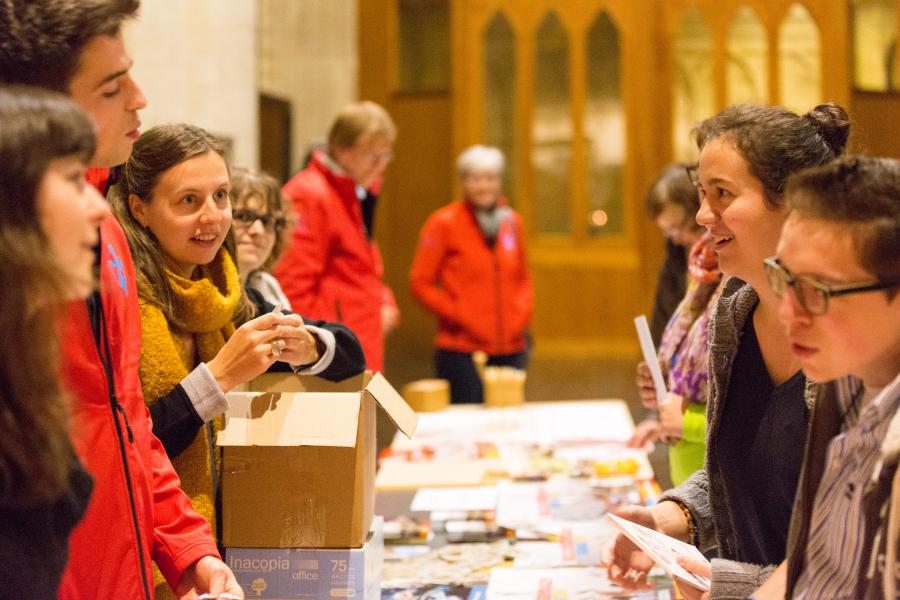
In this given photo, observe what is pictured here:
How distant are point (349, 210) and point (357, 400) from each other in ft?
8.34

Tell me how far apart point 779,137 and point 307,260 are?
107 inches

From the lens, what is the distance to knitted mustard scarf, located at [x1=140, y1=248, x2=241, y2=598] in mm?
1990

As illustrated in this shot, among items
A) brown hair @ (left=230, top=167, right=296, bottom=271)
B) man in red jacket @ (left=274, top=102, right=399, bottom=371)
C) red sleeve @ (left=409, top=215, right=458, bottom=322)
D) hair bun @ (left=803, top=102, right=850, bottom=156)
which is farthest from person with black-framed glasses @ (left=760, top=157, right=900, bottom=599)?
red sleeve @ (left=409, top=215, right=458, bottom=322)

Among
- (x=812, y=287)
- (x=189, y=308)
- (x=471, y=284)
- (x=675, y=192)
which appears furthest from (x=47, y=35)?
(x=471, y=284)

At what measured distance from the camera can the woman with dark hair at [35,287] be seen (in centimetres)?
119

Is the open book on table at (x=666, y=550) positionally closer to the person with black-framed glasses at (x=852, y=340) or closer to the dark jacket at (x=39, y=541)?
the person with black-framed glasses at (x=852, y=340)

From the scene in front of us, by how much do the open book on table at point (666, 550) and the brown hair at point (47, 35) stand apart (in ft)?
3.59

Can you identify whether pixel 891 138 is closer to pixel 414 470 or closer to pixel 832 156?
pixel 414 470

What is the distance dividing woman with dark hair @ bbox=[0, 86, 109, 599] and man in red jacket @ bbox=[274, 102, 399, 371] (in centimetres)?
299

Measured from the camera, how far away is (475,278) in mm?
5770

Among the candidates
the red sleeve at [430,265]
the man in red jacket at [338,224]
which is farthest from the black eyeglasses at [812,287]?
the red sleeve at [430,265]

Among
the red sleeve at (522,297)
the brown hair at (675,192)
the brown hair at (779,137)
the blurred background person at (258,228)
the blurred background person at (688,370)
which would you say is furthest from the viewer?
the red sleeve at (522,297)

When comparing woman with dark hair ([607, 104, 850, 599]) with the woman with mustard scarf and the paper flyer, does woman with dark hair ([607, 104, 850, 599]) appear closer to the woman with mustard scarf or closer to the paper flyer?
the paper flyer

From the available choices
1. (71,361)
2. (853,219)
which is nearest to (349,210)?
(71,361)
